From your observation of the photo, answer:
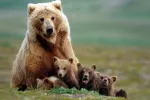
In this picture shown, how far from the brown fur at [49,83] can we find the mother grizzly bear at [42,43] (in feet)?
1.28

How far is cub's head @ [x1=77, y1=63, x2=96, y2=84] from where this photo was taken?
18.8m

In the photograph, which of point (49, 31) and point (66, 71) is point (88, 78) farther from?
point (49, 31)

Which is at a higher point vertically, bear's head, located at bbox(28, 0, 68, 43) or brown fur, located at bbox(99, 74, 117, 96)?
bear's head, located at bbox(28, 0, 68, 43)

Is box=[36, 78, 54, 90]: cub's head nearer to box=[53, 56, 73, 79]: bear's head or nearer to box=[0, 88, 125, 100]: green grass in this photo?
box=[53, 56, 73, 79]: bear's head

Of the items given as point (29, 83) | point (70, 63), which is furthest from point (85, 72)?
point (29, 83)

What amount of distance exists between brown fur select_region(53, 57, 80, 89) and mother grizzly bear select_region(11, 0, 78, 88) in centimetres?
36

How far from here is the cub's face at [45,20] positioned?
59.7 feet

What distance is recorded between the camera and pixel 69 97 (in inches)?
656

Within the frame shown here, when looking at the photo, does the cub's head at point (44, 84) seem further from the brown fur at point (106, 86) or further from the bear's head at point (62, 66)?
the brown fur at point (106, 86)

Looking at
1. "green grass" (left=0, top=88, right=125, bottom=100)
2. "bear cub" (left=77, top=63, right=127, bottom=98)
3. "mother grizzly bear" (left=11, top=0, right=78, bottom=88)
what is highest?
"mother grizzly bear" (left=11, top=0, right=78, bottom=88)

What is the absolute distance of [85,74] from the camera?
1886 cm

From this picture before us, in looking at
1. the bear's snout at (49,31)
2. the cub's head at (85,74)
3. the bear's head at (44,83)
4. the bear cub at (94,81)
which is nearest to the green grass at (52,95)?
the bear's head at (44,83)

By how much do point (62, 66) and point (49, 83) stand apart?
746 mm

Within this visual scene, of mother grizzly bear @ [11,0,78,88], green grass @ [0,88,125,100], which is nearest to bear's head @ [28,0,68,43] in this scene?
mother grizzly bear @ [11,0,78,88]
